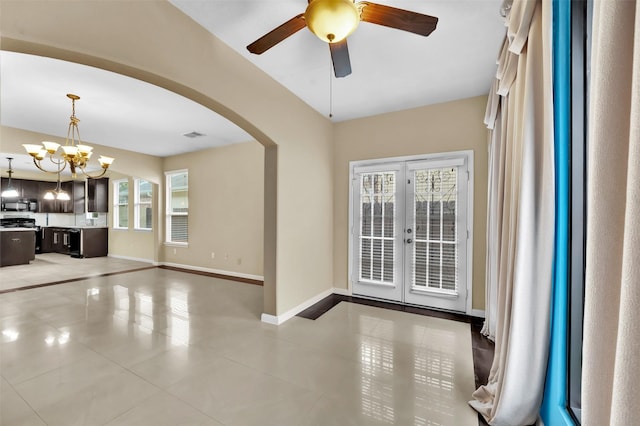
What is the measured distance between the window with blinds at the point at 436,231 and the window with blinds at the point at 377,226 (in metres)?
0.35

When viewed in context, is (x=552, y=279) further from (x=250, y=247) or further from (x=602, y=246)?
(x=250, y=247)

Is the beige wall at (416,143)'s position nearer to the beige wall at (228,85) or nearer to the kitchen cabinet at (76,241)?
the beige wall at (228,85)

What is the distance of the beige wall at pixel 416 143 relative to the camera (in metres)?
3.45

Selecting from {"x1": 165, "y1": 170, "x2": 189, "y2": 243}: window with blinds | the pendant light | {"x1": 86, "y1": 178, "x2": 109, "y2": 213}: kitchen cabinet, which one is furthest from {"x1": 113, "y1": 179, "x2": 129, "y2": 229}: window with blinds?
the pendant light

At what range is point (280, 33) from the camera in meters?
1.81

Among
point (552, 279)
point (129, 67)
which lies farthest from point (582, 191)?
point (129, 67)

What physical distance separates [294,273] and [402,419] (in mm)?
2054

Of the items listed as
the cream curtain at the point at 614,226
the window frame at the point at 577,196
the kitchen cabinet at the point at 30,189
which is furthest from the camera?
the kitchen cabinet at the point at 30,189

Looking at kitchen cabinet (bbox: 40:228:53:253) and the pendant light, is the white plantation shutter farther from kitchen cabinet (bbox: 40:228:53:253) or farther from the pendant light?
the pendant light

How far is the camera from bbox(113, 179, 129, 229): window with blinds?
25.0 ft

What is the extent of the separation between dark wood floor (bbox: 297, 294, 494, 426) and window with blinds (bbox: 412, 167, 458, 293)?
13.4 inches

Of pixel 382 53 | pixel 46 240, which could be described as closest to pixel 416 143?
pixel 382 53

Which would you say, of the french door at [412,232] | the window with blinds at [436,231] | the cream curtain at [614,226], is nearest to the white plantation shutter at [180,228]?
the french door at [412,232]

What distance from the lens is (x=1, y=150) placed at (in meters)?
4.18
